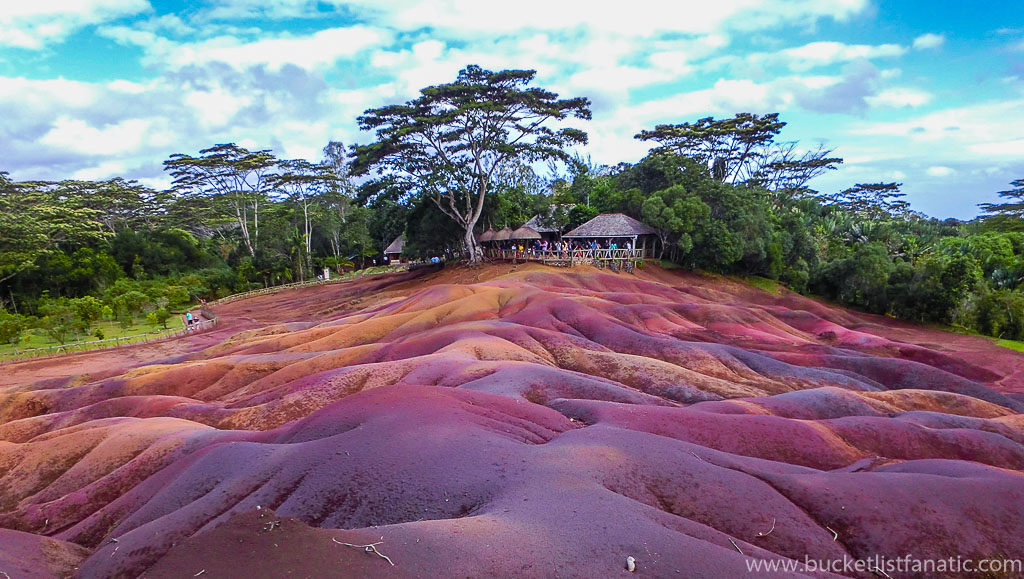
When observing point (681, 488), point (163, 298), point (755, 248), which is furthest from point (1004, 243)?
point (163, 298)

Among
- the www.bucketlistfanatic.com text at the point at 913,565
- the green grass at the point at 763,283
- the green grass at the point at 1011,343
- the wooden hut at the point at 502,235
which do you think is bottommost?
the green grass at the point at 1011,343

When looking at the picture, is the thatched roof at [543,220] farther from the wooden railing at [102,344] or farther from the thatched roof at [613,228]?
the wooden railing at [102,344]

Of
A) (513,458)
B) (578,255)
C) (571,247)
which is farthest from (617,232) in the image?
(513,458)

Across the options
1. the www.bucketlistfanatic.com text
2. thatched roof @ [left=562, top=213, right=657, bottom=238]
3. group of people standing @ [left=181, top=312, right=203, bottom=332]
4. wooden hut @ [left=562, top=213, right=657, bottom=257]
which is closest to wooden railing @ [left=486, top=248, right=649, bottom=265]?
wooden hut @ [left=562, top=213, right=657, bottom=257]

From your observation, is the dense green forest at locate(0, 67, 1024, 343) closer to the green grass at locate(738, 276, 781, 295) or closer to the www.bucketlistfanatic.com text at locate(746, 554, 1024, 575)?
the green grass at locate(738, 276, 781, 295)

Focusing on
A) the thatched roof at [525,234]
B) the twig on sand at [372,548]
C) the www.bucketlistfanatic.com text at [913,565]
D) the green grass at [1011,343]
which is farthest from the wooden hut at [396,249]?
the www.bucketlistfanatic.com text at [913,565]

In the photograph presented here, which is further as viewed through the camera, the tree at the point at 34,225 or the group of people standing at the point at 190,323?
the tree at the point at 34,225
